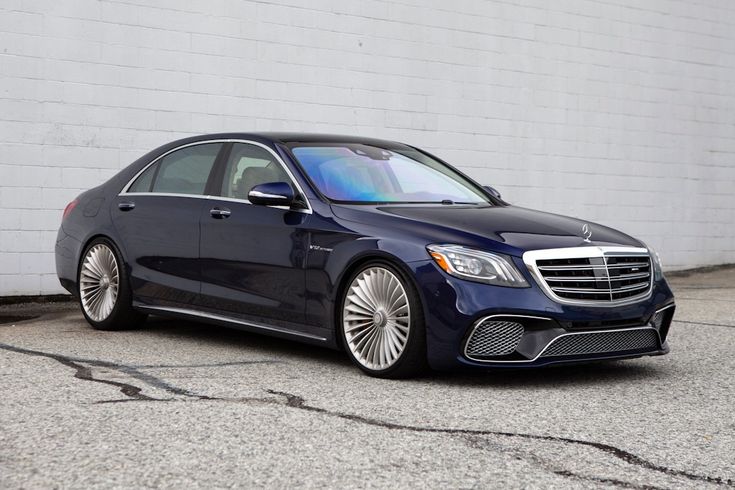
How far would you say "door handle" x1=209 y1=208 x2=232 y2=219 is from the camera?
7.59 meters

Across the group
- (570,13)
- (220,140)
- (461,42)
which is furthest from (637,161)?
(220,140)

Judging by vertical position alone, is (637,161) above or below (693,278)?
above

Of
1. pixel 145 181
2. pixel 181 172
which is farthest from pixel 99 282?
pixel 181 172

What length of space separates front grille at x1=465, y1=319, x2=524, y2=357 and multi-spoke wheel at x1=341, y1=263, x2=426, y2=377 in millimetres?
295

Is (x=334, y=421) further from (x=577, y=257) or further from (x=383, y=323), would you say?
(x=577, y=257)

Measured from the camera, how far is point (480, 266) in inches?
248

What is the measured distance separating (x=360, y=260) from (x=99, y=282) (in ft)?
9.05

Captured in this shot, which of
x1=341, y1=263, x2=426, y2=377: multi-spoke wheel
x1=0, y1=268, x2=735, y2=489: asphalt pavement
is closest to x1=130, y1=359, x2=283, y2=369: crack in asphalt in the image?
x1=0, y1=268, x2=735, y2=489: asphalt pavement

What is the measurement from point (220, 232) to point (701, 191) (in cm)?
1012

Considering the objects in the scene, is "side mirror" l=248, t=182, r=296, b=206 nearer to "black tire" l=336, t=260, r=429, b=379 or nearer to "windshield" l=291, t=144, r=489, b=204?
"windshield" l=291, t=144, r=489, b=204

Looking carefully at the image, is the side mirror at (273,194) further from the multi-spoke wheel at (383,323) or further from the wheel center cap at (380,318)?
the wheel center cap at (380,318)

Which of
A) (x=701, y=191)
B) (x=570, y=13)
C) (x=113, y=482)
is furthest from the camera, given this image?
(x=701, y=191)

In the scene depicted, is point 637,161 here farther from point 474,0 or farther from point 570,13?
point 474,0

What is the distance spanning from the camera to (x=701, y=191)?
1599 centimetres
